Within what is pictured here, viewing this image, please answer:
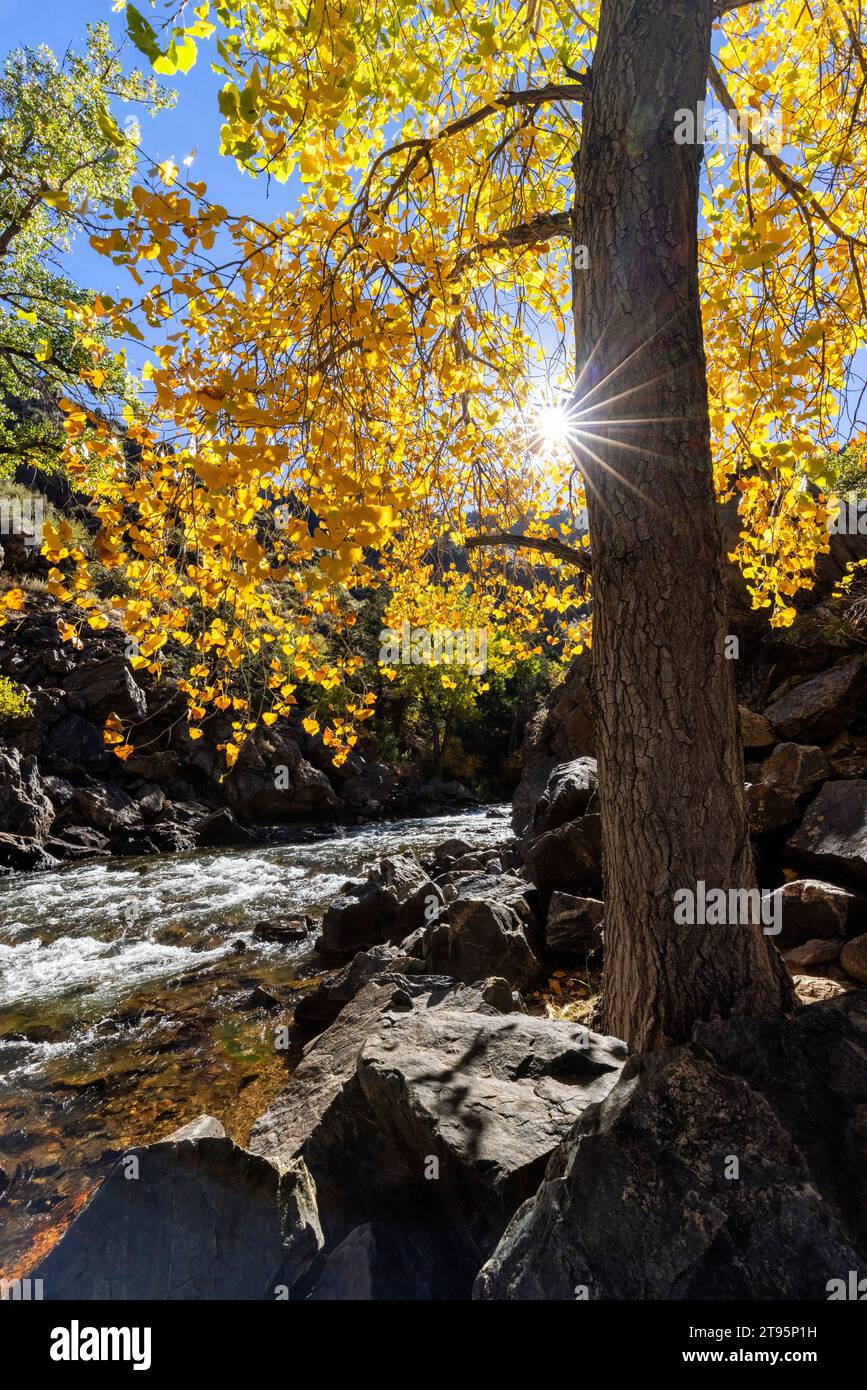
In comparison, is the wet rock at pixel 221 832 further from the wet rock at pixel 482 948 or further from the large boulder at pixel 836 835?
the large boulder at pixel 836 835

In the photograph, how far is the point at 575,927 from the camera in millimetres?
6539

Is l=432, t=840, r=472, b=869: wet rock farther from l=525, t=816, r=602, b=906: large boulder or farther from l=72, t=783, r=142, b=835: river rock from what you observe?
l=72, t=783, r=142, b=835: river rock

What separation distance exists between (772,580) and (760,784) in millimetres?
Result: 2349

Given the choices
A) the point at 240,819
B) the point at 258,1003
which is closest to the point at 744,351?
the point at 258,1003

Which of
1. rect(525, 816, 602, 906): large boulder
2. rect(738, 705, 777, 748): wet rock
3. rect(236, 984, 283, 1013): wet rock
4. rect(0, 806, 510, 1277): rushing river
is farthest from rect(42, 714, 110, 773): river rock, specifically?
rect(738, 705, 777, 748): wet rock

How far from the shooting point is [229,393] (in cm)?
277

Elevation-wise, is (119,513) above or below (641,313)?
below

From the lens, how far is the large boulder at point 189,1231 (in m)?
2.60

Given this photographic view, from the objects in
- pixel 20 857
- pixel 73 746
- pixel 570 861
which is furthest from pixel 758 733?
pixel 73 746

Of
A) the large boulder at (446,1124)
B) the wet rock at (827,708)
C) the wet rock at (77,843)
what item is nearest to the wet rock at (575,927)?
the large boulder at (446,1124)

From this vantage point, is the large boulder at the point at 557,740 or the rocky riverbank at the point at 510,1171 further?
the large boulder at the point at 557,740

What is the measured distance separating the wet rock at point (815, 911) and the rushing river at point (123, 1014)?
4381 millimetres
